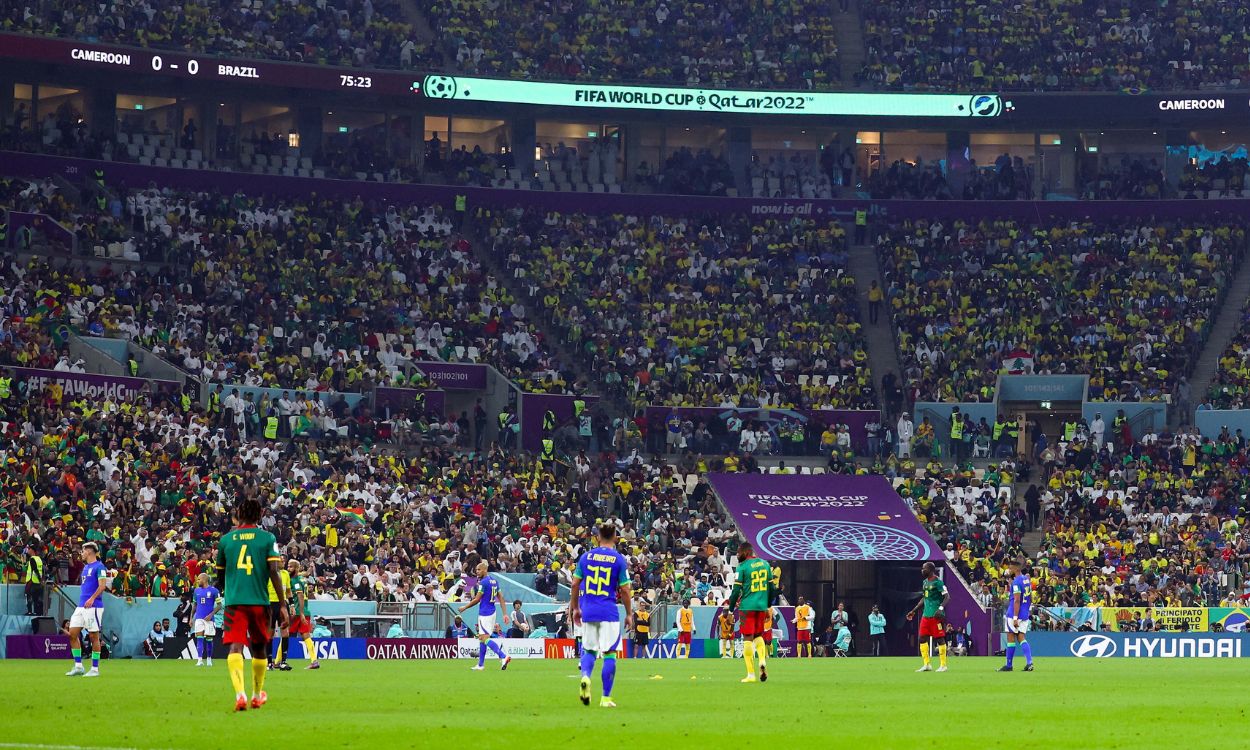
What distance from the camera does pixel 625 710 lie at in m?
20.5

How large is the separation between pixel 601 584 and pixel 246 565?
160 inches

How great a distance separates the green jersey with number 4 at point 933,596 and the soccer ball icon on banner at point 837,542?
19499mm

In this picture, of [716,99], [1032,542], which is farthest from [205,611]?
[716,99]

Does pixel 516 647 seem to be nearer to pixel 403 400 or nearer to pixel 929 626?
pixel 929 626

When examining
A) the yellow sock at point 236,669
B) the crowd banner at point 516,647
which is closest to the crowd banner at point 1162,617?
the crowd banner at point 516,647

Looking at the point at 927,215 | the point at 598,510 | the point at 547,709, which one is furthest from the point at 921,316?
the point at 547,709

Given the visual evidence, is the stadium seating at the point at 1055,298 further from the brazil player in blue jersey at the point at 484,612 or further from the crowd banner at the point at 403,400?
the brazil player in blue jersey at the point at 484,612

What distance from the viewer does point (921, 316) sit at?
65.4 m

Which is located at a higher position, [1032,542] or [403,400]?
[403,400]

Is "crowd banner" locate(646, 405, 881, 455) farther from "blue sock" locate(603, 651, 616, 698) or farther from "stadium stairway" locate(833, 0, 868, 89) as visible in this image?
"blue sock" locate(603, 651, 616, 698)

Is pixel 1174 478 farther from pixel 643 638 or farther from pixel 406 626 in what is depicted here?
pixel 406 626

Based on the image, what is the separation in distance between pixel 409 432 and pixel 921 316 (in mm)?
20328

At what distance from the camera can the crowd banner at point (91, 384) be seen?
49.8 metres

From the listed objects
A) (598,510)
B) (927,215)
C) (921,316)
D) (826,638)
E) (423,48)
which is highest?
(423,48)
